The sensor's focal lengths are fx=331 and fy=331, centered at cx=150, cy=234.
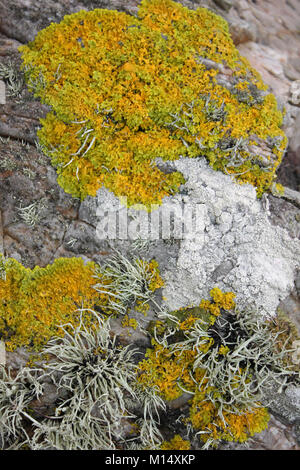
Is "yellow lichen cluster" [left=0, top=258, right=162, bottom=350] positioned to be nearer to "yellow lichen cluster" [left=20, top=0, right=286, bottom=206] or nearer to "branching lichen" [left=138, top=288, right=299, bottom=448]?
"branching lichen" [left=138, top=288, right=299, bottom=448]

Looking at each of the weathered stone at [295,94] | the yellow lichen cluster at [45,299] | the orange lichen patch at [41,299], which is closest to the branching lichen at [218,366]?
the yellow lichen cluster at [45,299]

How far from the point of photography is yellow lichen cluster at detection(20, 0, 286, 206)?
324cm

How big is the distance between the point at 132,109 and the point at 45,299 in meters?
2.01

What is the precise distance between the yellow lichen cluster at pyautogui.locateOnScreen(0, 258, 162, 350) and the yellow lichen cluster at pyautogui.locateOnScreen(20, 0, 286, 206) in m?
0.80

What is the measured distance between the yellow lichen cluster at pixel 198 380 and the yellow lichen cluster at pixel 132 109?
1184 mm

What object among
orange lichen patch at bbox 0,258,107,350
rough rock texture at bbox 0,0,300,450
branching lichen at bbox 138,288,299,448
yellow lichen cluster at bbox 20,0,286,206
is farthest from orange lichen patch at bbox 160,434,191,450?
yellow lichen cluster at bbox 20,0,286,206

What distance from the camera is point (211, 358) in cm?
297

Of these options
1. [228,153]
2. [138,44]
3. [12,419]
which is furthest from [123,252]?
[138,44]

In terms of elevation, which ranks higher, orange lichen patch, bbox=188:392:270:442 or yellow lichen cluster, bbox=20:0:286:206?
yellow lichen cluster, bbox=20:0:286:206

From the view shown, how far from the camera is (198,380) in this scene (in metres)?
3.04

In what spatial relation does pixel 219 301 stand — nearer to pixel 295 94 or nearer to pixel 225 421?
pixel 225 421

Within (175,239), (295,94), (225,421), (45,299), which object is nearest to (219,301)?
(175,239)

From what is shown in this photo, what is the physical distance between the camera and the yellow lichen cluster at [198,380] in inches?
115

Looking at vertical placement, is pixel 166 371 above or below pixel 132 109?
below
